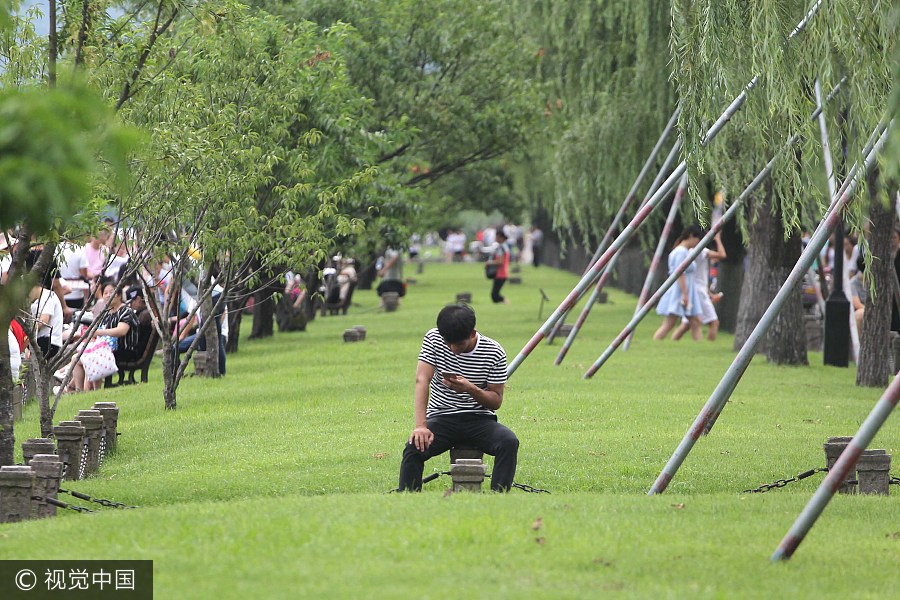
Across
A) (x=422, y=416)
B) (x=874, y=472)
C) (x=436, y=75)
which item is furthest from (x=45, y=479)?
(x=436, y=75)

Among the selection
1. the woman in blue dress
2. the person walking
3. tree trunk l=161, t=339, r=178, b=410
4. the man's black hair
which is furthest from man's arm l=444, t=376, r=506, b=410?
the person walking

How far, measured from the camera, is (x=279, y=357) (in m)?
21.0

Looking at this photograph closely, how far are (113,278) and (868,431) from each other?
626 inches

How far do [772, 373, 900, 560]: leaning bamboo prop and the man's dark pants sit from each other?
2276 mm

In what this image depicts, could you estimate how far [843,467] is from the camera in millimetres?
6484

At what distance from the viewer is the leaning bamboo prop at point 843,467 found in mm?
6320

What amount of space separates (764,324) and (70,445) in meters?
5.13

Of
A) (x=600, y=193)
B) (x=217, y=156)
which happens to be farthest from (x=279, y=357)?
(x=217, y=156)

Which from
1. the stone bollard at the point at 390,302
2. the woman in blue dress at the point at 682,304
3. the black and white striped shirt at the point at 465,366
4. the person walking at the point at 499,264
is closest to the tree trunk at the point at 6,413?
the black and white striped shirt at the point at 465,366

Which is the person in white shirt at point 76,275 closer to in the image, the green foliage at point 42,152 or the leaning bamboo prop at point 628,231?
the leaning bamboo prop at point 628,231

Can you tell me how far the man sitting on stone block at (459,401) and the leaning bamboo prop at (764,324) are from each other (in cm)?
108

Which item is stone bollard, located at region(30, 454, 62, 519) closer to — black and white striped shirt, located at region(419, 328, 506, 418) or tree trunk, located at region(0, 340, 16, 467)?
tree trunk, located at region(0, 340, 16, 467)

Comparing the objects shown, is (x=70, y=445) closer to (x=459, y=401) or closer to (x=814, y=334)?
(x=459, y=401)

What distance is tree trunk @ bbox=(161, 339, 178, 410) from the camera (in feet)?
47.7
